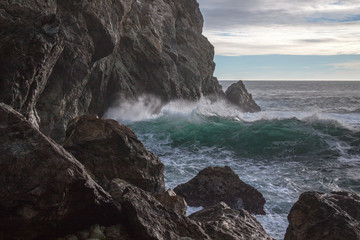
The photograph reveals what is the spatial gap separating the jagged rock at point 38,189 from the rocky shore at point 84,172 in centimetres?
1

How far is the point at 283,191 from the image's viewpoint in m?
11.0

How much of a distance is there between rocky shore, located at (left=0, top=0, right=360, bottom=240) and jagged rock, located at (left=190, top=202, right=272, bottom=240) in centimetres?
2

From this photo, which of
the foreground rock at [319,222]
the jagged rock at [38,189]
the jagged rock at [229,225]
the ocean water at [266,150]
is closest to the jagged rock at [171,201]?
the jagged rock at [229,225]

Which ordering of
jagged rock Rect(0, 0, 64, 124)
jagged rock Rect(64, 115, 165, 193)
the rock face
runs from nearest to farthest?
jagged rock Rect(64, 115, 165, 193) < jagged rock Rect(0, 0, 64, 124) < the rock face

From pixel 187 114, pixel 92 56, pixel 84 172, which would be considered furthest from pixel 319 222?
pixel 187 114

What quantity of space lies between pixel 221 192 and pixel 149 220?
5454 millimetres

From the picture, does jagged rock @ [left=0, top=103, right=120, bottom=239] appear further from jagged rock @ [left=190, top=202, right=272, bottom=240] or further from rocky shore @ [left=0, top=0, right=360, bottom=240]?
jagged rock @ [left=190, top=202, right=272, bottom=240]

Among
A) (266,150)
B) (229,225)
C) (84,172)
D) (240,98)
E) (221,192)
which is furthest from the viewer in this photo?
(240,98)

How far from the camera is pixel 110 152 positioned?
770 centimetres

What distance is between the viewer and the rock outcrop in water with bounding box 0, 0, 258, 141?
820 cm

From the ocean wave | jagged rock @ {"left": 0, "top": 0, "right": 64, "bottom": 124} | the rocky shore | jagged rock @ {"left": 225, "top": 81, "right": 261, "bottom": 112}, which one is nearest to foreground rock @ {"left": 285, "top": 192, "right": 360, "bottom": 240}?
the rocky shore

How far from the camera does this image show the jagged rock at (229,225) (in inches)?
213

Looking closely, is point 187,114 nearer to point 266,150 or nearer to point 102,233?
point 266,150

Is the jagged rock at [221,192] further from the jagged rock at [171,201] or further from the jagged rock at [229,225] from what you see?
the jagged rock at [229,225]
